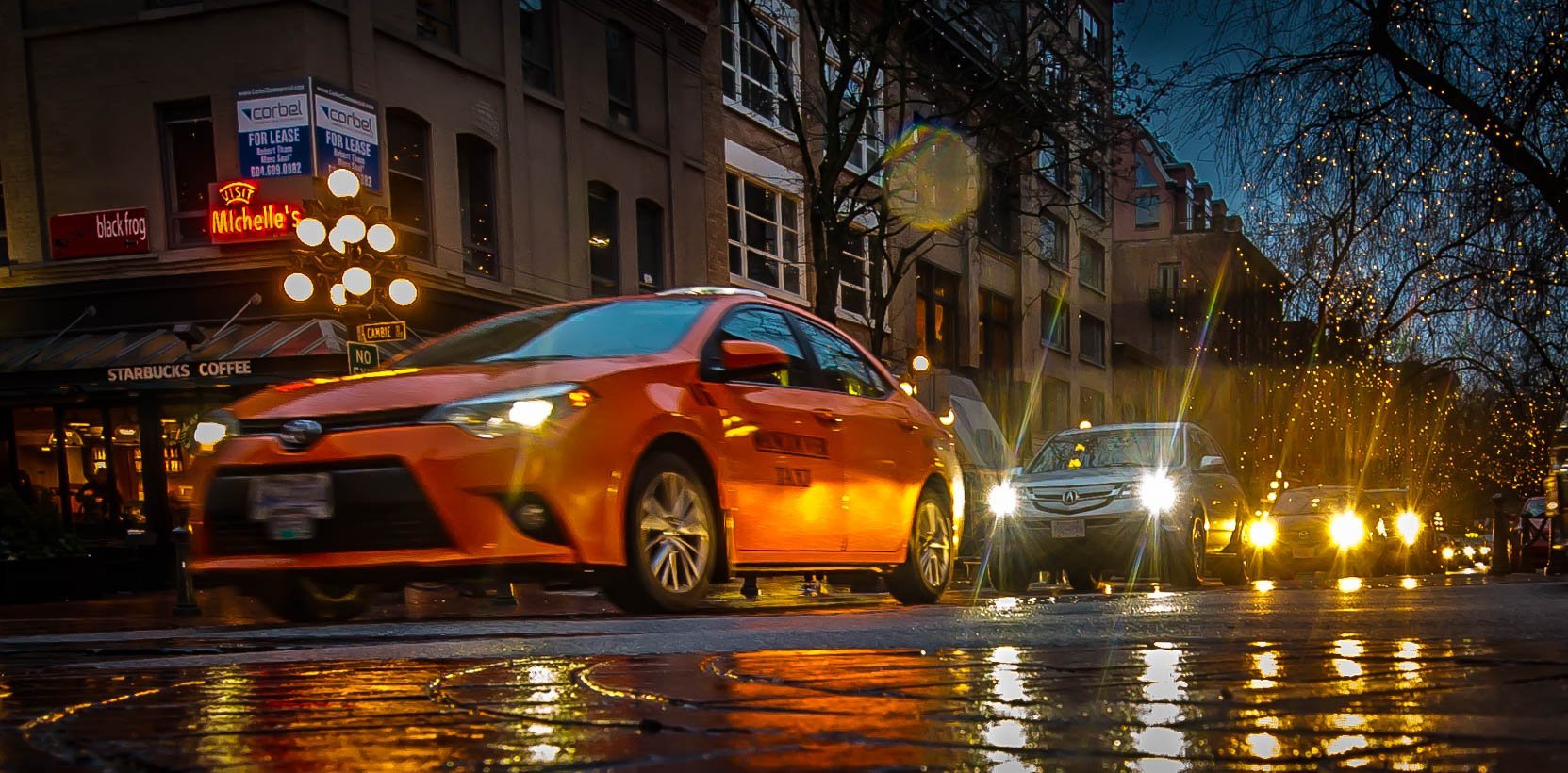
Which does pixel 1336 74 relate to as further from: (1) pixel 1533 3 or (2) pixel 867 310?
(2) pixel 867 310

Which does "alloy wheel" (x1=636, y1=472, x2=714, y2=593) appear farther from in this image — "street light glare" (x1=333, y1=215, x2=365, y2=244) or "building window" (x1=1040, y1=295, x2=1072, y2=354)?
"building window" (x1=1040, y1=295, x2=1072, y2=354)

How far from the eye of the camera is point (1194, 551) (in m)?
14.5

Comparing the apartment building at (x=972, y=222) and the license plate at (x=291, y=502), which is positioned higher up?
the apartment building at (x=972, y=222)

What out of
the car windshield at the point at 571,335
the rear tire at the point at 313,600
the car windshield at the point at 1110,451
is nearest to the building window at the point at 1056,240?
the car windshield at the point at 1110,451

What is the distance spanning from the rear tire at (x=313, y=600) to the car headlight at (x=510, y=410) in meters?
1.25

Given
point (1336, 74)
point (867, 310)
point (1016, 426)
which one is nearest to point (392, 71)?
point (1336, 74)

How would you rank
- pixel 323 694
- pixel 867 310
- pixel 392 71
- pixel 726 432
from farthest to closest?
pixel 867 310, pixel 392 71, pixel 726 432, pixel 323 694

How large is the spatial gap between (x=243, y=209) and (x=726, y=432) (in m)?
14.1

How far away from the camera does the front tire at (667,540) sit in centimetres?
693

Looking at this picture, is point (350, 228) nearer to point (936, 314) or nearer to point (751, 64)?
point (751, 64)

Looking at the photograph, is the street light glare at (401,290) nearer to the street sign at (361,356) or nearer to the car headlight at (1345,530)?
the street sign at (361,356)

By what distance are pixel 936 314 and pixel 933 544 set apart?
31.1m

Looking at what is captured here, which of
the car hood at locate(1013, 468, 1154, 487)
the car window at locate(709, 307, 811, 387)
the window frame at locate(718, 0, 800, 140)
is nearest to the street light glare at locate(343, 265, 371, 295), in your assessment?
the car window at locate(709, 307, 811, 387)

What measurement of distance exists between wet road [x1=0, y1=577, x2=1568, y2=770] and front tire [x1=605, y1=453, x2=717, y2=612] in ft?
4.31
